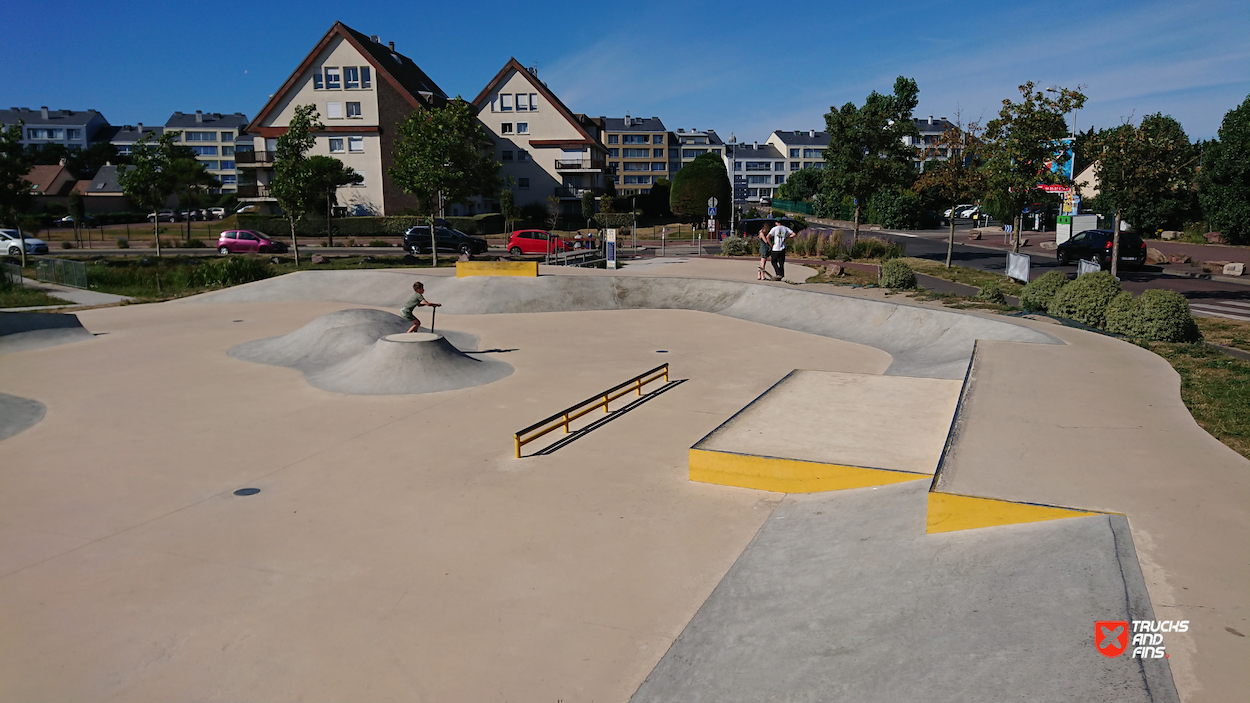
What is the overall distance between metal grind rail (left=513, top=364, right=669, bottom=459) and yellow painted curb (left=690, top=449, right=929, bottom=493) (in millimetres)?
2261

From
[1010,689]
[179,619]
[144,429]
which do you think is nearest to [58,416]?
[144,429]

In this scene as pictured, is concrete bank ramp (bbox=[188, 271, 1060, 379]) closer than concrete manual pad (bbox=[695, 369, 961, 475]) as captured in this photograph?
No

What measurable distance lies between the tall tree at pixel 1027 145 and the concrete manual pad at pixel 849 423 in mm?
15592

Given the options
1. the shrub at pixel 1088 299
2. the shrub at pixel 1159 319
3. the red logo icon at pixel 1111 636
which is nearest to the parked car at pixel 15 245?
the shrub at pixel 1088 299

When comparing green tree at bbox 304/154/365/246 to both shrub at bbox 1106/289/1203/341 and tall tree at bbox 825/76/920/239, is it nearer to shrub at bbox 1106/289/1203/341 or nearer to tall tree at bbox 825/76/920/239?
tall tree at bbox 825/76/920/239

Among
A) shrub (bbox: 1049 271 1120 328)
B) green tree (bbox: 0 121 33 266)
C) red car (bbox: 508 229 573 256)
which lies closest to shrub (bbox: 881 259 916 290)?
shrub (bbox: 1049 271 1120 328)

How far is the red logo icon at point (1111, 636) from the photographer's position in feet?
13.2

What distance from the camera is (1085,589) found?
4648mm

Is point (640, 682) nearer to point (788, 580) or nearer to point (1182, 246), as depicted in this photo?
point (788, 580)

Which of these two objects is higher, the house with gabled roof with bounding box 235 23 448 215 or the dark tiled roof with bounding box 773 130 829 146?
the dark tiled roof with bounding box 773 130 829 146

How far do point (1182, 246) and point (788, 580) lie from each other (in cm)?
4133

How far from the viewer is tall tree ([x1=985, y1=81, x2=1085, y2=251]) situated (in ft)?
76.0

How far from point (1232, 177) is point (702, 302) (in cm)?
3058

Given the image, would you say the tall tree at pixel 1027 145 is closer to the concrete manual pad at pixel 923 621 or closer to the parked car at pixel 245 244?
the concrete manual pad at pixel 923 621
